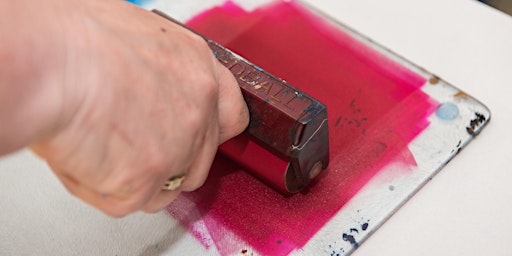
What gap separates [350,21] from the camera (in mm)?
1194

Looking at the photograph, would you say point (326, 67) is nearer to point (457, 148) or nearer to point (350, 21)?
point (350, 21)

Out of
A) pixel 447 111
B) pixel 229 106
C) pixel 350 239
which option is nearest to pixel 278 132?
pixel 229 106

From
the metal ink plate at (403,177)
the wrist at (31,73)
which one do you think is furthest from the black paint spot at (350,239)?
the wrist at (31,73)

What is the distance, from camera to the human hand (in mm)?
562

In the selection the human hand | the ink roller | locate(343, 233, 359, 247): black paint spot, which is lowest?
locate(343, 233, 359, 247): black paint spot

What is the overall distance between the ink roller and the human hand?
121 mm

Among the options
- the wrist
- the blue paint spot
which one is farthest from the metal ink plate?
the wrist

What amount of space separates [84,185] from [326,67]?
593mm

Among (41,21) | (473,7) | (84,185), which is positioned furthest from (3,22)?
(473,7)

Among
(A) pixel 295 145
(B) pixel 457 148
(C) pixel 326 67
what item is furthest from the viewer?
(C) pixel 326 67

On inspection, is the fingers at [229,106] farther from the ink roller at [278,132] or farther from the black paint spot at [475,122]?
the black paint spot at [475,122]

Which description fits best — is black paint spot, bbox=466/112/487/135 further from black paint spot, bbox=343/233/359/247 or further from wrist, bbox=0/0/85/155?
wrist, bbox=0/0/85/155

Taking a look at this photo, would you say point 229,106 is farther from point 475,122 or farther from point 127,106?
point 475,122

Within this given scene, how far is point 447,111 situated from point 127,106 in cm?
63
